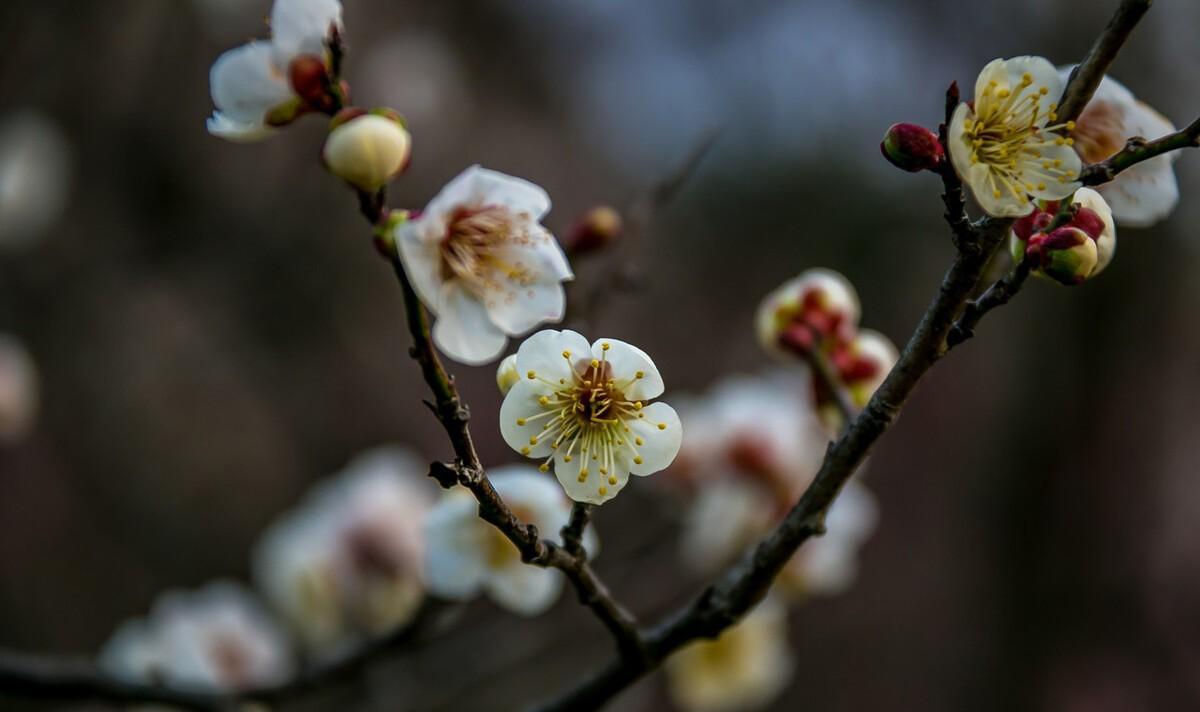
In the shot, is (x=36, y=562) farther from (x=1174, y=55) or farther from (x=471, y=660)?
(x=1174, y=55)

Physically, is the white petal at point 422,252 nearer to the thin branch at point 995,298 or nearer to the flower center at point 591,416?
the flower center at point 591,416

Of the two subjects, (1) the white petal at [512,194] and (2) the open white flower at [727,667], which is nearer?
(1) the white petal at [512,194]

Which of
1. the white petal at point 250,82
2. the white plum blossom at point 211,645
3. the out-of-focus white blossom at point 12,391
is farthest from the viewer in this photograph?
the out-of-focus white blossom at point 12,391

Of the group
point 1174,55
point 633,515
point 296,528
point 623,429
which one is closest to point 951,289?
point 623,429

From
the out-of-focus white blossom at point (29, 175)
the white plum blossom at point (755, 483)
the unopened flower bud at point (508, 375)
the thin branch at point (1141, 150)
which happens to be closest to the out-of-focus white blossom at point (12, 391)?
the out-of-focus white blossom at point (29, 175)

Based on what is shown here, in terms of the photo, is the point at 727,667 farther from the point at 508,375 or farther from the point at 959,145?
the point at 959,145

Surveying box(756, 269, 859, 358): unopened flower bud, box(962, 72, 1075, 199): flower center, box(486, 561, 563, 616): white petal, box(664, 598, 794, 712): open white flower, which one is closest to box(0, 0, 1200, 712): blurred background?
box(664, 598, 794, 712): open white flower
